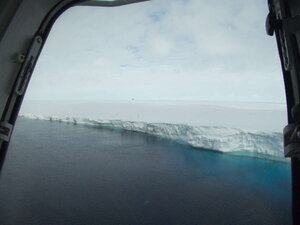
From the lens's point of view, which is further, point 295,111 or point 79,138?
point 79,138

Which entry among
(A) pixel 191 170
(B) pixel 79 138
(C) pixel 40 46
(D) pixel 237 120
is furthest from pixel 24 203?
(D) pixel 237 120

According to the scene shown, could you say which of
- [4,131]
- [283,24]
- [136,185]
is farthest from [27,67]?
[136,185]

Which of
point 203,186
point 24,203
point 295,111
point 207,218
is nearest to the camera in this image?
point 295,111

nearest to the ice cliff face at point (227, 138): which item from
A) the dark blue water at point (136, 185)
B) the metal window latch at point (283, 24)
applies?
the dark blue water at point (136, 185)

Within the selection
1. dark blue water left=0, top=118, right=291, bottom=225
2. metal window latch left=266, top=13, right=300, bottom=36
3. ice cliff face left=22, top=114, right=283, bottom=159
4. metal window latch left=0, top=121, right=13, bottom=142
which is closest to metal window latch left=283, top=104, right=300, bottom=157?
metal window latch left=266, top=13, right=300, bottom=36

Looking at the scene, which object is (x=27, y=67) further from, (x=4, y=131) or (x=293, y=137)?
(x=293, y=137)

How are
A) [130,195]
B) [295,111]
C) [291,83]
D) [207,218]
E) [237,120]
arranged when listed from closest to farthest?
[295,111], [291,83], [207,218], [130,195], [237,120]

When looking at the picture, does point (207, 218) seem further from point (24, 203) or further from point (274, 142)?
point (24, 203)
